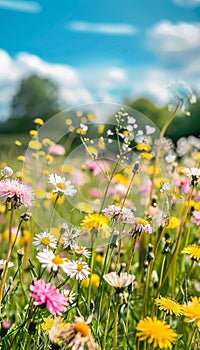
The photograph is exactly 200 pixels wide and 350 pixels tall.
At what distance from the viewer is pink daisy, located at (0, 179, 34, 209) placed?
70 cm

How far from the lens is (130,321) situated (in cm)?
122

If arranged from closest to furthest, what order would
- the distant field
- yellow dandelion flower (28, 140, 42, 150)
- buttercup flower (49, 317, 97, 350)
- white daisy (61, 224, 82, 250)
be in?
1. buttercup flower (49, 317, 97, 350)
2. white daisy (61, 224, 82, 250)
3. yellow dandelion flower (28, 140, 42, 150)
4. the distant field

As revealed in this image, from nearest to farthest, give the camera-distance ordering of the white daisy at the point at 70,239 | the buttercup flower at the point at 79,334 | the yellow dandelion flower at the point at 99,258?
the buttercup flower at the point at 79,334
the white daisy at the point at 70,239
the yellow dandelion flower at the point at 99,258

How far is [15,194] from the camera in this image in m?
0.70

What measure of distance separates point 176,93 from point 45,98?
13.6 m

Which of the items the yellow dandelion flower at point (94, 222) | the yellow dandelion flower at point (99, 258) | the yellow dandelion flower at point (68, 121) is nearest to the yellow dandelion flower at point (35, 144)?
the yellow dandelion flower at point (68, 121)

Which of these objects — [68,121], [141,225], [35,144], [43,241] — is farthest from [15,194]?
[68,121]

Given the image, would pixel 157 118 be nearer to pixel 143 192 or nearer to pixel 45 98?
pixel 45 98

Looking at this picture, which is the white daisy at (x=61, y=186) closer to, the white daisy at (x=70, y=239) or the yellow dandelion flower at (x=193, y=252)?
the white daisy at (x=70, y=239)

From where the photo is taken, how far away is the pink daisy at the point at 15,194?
70 centimetres

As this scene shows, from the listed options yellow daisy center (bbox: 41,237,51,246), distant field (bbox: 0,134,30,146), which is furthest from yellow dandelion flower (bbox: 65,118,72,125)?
yellow daisy center (bbox: 41,237,51,246)

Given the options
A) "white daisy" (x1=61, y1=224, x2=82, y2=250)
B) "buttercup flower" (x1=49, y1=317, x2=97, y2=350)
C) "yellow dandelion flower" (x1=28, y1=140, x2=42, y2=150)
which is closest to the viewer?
"buttercup flower" (x1=49, y1=317, x2=97, y2=350)

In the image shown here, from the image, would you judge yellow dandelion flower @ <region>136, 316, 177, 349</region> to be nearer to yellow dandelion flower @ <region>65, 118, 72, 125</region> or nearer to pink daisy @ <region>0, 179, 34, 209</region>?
pink daisy @ <region>0, 179, 34, 209</region>

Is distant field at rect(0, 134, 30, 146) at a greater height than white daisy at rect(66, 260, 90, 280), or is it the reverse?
distant field at rect(0, 134, 30, 146)
